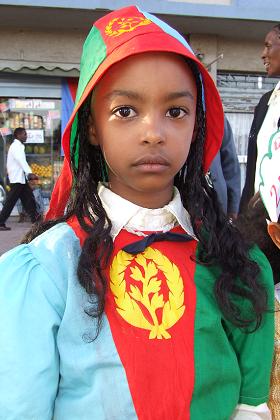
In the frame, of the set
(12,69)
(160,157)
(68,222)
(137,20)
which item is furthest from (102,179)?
(12,69)

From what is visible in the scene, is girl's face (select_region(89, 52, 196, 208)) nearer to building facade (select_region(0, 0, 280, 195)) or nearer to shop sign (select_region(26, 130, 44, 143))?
building facade (select_region(0, 0, 280, 195))

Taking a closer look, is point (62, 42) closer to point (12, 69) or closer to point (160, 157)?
point (12, 69)

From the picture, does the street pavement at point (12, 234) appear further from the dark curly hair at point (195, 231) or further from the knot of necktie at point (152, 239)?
the knot of necktie at point (152, 239)

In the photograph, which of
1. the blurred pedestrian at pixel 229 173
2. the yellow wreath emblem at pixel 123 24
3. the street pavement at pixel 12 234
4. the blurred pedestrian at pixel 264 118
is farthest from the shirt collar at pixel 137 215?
the street pavement at pixel 12 234

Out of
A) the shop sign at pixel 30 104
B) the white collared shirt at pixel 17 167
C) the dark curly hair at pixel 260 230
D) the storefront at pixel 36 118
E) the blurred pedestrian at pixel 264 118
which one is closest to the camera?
the dark curly hair at pixel 260 230

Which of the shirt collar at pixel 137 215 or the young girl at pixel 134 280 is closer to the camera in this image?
the young girl at pixel 134 280

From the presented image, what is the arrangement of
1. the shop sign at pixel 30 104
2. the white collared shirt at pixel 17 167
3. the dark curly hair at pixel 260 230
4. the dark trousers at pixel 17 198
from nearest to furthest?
the dark curly hair at pixel 260 230 < the dark trousers at pixel 17 198 < the white collared shirt at pixel 17 167 < the shop sign at pixel 30 104

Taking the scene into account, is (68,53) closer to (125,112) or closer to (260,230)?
(260,230)

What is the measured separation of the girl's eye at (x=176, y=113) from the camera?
118 centimetres

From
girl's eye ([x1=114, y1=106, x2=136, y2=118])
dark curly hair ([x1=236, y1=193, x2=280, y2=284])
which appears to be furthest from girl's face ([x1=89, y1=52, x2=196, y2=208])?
dark curly hair ([x1=236, y1=193, x2=280, y2=284])

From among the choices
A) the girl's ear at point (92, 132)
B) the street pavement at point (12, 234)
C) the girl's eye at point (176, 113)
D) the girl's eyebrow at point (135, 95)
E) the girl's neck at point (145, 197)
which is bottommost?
the street pavement at point (12, 234)

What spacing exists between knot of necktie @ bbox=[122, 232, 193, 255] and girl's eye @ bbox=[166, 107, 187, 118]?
30 cm

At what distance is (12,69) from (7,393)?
7344mm

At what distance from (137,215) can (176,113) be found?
10.8 inches
